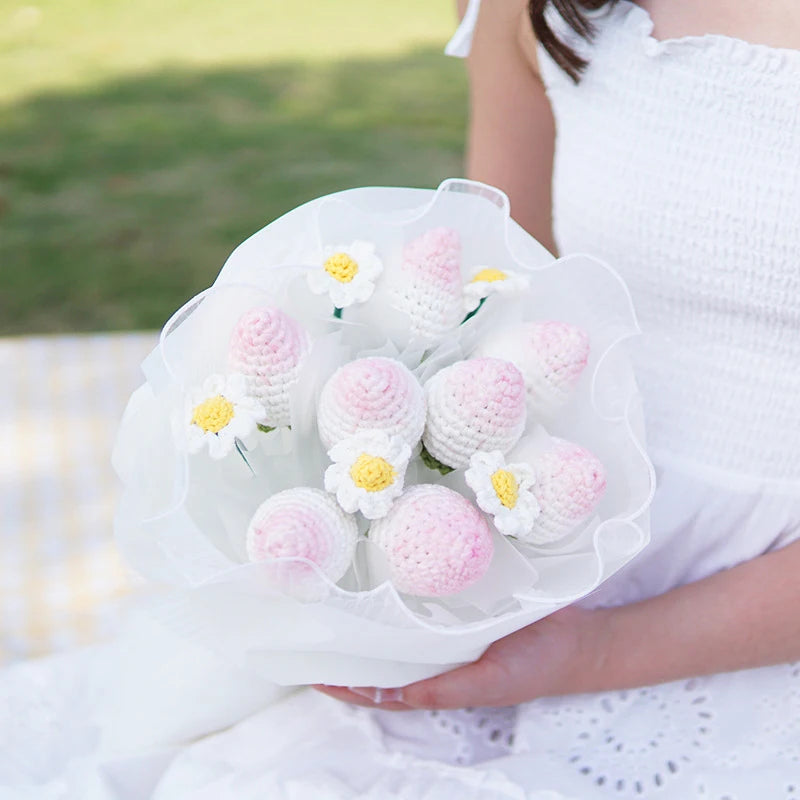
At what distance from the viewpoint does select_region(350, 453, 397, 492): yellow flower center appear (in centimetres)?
70

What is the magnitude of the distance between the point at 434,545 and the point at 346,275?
0.22m

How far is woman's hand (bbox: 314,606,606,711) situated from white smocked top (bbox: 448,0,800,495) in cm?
20

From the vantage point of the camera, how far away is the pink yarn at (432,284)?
79 cm

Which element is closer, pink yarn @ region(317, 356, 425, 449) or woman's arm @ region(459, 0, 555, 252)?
pink yarn @ region(317, 356, 425, 449)

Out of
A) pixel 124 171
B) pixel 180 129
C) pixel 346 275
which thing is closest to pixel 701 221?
pixel 346 275

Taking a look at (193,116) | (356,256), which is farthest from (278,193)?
(356,256)

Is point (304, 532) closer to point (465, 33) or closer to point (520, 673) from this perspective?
point (520, 673)

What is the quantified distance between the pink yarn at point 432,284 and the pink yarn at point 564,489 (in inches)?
5.0

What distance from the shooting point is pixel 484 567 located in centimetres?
71

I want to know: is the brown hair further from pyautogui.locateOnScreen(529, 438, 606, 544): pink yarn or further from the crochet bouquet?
pyautogui.locateOnScreen(529, 438, 606, 544): pink yarn

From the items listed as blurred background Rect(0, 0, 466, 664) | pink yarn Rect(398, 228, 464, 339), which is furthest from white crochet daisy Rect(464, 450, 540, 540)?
blurred background Rect(0, 0, 466, 664)

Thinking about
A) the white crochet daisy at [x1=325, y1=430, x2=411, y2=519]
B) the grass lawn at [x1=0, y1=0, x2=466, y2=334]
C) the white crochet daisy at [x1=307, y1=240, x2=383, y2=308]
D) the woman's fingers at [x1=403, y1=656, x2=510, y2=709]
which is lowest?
the grass lawn at [x1=0, y1=0, x2=466, y2=334]

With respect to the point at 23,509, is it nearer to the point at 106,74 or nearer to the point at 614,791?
the point at 614,791

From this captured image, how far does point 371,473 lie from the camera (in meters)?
0.70
